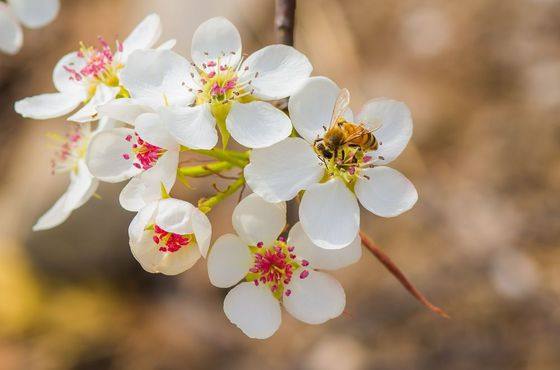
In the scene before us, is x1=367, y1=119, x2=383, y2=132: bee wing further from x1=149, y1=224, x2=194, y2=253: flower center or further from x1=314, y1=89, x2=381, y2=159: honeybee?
x1=149, y1=224, x2=194, y2=253: flower center

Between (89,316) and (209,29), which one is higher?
(209,29)

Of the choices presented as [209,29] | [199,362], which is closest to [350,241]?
[209,29]

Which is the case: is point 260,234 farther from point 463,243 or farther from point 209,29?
point 463,243

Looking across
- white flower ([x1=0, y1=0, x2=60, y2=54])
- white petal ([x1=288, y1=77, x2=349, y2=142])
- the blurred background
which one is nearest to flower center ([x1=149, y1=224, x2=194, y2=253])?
white petal ([x1=288, y1=77, x2=349, y2=142])

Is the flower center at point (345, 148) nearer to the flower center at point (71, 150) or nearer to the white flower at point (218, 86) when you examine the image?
the white flower at point (218, 86)

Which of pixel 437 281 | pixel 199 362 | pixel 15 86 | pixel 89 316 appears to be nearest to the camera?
pixel 437 281

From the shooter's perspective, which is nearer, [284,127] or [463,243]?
[284,127]

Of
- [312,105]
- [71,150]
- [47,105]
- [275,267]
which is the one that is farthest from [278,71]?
[71,150]

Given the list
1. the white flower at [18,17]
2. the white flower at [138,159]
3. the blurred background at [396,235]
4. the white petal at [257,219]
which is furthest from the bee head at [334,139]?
the blurred background at [396,235]
